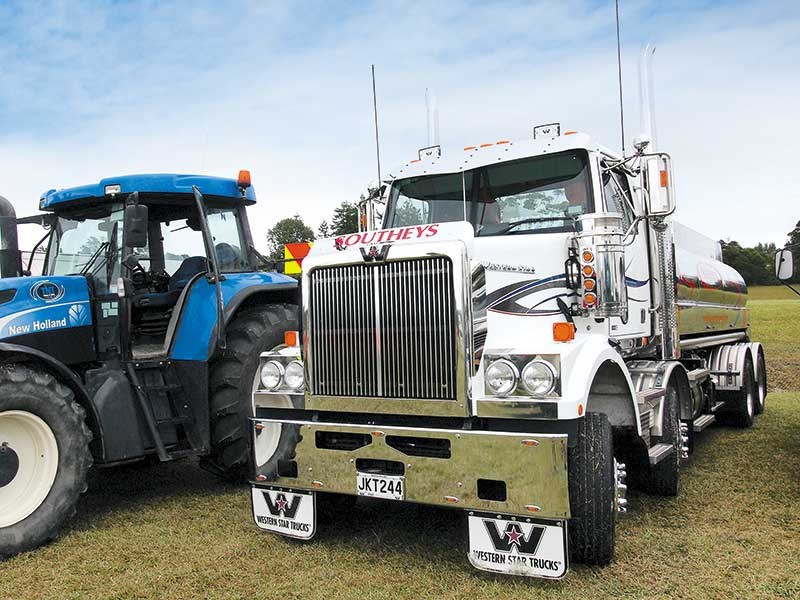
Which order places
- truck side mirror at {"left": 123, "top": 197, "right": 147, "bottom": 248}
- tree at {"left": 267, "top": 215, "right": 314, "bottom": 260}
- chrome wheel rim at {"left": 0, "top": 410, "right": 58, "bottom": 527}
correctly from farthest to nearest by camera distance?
tree at {"left": 267, "top": 215, "right": 314, "bottom": 260}, truck side mirror at {"left": 123, "top": 197, "right": 147, "bottom": 248}, chrome wheel rim at {"left": 0, "top": 410, "right": 58, "bottom": 527}

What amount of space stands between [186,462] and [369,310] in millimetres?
4007

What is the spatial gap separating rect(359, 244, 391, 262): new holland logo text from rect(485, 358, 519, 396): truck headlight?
92cm

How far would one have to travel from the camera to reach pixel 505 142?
18.6 ft

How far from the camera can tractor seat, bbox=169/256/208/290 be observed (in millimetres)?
6555

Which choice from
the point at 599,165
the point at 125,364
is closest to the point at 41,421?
the point at 125,364

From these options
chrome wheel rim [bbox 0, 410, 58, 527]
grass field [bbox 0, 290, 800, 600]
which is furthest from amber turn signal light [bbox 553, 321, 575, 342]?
chrome wheel rim [bbox 0, 410, 58, 527]

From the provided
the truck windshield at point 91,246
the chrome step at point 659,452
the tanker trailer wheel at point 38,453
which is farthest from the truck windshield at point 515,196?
the tanker trailer wheel at point 38,453

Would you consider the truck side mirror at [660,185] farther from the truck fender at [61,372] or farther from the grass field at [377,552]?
the truck fender at [61,372]

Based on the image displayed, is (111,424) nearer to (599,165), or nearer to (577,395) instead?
(577,395)

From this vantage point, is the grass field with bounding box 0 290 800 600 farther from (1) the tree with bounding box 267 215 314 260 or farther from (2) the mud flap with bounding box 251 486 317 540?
(1) the tree with bounding box 267 215 314 260

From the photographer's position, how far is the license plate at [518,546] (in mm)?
3889

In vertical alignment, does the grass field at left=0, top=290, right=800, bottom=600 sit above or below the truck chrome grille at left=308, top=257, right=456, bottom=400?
below

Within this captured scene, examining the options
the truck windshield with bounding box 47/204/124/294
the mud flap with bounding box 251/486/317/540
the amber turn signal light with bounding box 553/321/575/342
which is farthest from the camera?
the truck windshield with bounding box 47/204/124/294

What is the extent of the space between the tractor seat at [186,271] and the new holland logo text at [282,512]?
2.39m
